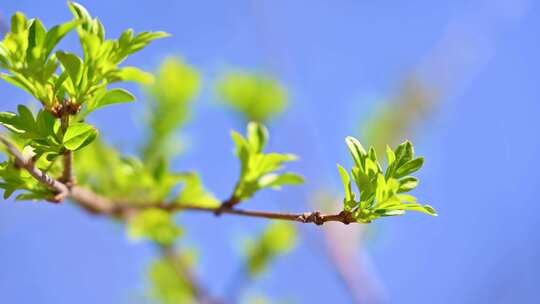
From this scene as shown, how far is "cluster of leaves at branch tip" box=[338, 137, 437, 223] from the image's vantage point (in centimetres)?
70

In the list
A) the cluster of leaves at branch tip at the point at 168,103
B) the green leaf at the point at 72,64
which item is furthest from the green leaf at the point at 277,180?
the cluster of leaves at branch tip at the point at 168,103

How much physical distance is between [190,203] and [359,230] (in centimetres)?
154

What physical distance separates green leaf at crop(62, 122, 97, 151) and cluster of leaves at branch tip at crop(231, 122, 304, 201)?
27cm

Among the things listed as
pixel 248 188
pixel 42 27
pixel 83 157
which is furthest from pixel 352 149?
pixel 83 157

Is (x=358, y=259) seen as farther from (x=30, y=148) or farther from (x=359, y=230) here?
(x=30, y=148)

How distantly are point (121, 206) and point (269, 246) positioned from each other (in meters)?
0.84

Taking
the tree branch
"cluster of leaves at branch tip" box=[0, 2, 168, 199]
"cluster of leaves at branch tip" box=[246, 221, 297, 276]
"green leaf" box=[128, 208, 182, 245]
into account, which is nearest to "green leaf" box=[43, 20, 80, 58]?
"cluster of leaves at branch tip" box=[0, 2, 168, 199]

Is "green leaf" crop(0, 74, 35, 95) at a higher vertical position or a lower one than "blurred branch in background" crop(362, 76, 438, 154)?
lower

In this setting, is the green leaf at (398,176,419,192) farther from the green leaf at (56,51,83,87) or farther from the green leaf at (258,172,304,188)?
the green leaf at (56,51,83,87)

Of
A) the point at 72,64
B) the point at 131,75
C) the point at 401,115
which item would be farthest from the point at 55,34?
the point at 401,115

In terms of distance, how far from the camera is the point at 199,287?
1.88 m

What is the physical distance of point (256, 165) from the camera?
3.04ft

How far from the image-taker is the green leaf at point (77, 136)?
2.24 feet

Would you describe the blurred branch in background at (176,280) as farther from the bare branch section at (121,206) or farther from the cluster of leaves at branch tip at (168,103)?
the bare branch section at (121,206)
